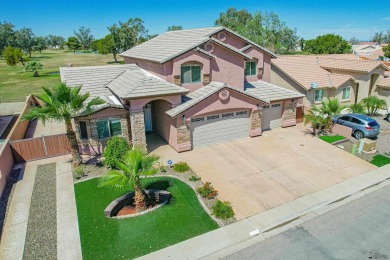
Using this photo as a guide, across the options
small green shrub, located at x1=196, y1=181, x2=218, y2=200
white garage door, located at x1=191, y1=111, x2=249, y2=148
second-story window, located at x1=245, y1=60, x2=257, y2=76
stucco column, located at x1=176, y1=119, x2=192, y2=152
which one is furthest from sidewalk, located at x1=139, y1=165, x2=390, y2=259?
second-story window, located at x1=245, y1=60, x2=257, y2=76

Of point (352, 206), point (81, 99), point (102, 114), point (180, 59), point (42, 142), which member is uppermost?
point (180, 59)

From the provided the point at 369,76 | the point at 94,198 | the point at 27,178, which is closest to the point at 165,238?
the point at 94,198

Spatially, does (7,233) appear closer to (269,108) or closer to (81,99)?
(81,99)

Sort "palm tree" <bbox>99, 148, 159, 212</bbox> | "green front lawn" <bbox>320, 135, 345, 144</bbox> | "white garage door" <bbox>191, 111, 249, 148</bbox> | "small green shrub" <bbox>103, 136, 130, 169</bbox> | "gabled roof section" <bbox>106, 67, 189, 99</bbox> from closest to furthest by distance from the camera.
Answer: "palm tree" <bbox>99, 148, 159, 212</bbox> < "small green shrub" <bbox>103, 136, 130, 169</bbox> < "gabled roof section" <bbox>106, 67, 189, 99</bbox> < "white garage door" <bbox>191, 111, 249, 148</bbox> < "green front lawn" <bbox>320, 135, 345, 144</bbox>

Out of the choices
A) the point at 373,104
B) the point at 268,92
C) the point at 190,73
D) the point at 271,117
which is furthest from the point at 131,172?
the point at 373,104

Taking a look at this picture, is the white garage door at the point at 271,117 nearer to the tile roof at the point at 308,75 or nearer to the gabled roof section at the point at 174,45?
the tile roof at the point at 308,75

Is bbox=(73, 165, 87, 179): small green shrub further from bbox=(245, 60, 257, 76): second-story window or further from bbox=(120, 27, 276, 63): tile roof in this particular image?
bbox=(245, 60, 257, 76): second-story window
